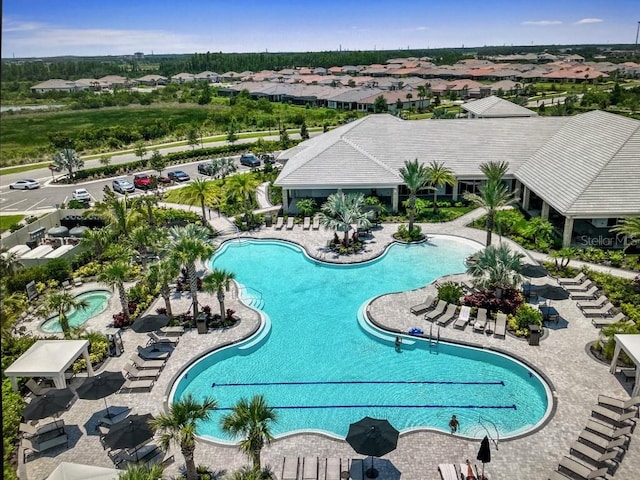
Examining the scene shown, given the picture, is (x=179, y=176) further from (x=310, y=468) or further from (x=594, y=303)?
(x=310, y=468)

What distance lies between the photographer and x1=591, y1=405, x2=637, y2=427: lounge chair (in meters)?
18.0

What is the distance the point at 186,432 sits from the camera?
15.5 meters

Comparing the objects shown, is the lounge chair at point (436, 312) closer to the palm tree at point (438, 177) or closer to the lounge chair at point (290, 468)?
the lounge chair at point (290, 468)

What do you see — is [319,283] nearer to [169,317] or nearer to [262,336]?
[262,336]

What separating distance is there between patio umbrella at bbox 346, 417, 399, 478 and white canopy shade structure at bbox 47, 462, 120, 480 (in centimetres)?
732

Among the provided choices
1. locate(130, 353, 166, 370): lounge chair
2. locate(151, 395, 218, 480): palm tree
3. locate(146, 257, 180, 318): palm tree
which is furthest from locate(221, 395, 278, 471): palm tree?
locate(146, 257, 180, 318): palm tree

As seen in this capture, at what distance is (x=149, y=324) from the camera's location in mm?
24500

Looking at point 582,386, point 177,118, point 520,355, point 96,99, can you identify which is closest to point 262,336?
point 520,355

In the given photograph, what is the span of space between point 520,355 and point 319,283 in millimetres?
12688

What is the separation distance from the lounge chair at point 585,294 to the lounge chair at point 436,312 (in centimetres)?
752

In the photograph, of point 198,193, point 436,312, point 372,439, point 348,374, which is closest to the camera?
point 372,439

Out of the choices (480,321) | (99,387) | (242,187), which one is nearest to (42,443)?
(99,387)

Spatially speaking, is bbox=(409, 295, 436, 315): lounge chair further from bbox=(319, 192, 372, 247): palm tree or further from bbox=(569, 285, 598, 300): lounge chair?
bbox=(319, 192, 372, 247): palm tree

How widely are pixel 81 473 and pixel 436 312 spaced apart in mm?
17924
